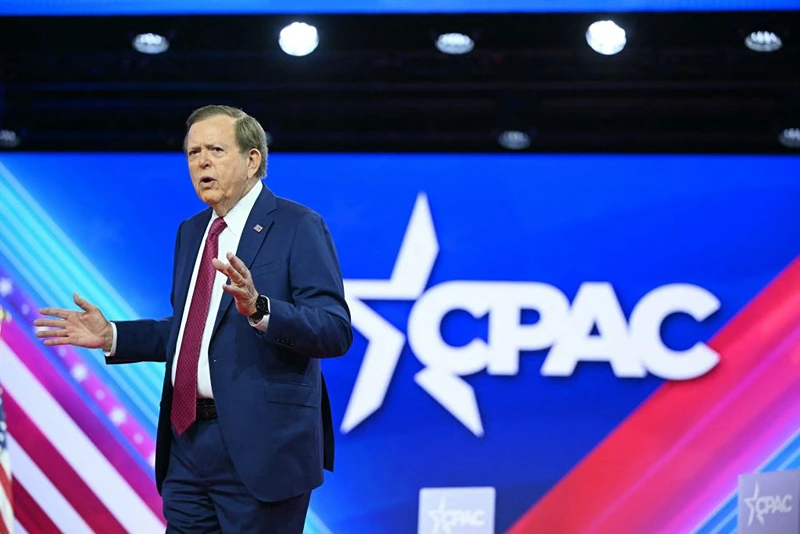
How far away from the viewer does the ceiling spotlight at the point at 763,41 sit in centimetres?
490

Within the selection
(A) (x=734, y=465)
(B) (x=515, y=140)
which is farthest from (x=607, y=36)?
(A) (x=734, y=465)

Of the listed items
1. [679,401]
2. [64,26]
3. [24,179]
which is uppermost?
[64,26]

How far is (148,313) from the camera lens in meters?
5.10

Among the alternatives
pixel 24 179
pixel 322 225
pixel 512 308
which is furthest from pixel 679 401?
pixel 24 179

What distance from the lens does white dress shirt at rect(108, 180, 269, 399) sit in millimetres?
2580

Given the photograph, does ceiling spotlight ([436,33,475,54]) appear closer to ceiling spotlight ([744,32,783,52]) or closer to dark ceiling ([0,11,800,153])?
dark ceiling ([0,11,800,153])

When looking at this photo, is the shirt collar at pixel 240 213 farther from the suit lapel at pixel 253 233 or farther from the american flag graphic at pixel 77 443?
the american flag graphic at pixel 77 443

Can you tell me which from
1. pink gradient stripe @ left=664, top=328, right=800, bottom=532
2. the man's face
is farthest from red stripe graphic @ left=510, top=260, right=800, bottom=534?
the man's face

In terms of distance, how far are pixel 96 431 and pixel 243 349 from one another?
8.89 feet

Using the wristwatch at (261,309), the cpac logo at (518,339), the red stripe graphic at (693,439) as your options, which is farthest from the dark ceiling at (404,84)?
the wristwatch at (261,309)

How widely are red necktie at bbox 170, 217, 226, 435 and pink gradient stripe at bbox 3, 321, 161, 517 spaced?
254 centimetres

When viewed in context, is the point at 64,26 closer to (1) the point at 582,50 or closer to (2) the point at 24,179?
(2) the point at 24,179

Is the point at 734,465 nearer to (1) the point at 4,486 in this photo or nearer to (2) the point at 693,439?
(2) the point at 693,439

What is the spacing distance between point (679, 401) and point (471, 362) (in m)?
0.96
